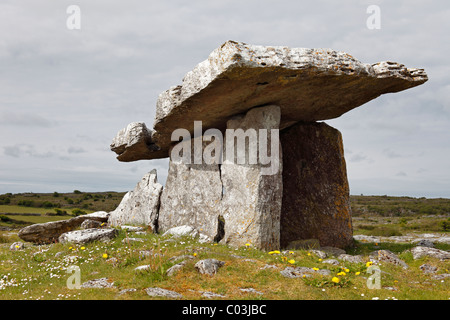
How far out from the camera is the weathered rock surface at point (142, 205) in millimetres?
16722

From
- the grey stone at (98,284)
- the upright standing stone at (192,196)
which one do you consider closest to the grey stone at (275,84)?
the upright standing stone at (192,196)

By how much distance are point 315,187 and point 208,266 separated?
7931 millimetres

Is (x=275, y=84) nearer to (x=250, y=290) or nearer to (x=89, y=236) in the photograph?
(x=250, y=290)

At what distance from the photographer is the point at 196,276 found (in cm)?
847

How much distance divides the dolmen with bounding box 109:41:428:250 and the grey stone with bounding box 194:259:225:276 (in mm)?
3142

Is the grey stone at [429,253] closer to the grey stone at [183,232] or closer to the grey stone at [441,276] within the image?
the grey stone at [441,276]

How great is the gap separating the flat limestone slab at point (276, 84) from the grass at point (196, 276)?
4.54 metres

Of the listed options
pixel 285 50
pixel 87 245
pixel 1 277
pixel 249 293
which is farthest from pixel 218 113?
pixel 1 277

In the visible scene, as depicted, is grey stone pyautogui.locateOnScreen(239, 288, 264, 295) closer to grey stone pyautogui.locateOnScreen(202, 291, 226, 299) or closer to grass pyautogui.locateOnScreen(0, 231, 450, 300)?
grass pyautogui.locateOnScreen(0, 231, 450, 300)

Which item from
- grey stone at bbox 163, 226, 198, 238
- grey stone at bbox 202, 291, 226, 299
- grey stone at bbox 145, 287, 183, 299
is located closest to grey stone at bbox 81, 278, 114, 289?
grey stone at bbox 145, 287, 183, 299

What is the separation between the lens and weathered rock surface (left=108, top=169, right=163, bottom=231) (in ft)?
54.9

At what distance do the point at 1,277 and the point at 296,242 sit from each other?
30.8ft

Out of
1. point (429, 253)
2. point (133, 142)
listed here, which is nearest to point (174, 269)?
point (429, 253)

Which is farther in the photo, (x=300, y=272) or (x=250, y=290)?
(x=300, y=272)
